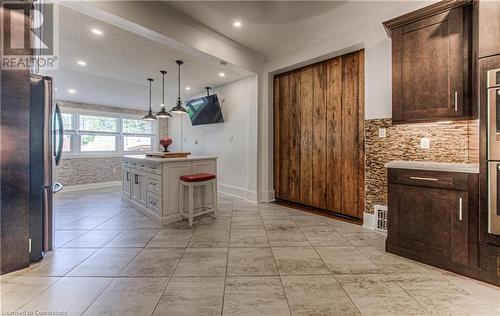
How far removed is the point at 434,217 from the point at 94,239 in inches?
139

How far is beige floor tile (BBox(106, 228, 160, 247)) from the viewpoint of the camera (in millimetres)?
2410

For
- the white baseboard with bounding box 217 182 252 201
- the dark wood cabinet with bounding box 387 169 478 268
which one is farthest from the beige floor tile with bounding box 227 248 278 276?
the white baseboard with bounding box 217 182 252 201

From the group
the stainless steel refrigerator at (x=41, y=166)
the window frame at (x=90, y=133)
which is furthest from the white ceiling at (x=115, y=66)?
the stainless steel refrigerator at (x=41, y=166)

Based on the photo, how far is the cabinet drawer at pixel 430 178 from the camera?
181 centimetres

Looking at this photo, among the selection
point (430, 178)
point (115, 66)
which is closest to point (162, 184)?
point (115, 66)

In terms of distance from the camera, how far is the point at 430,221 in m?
1.95

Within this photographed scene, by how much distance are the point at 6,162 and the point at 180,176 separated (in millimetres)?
1739

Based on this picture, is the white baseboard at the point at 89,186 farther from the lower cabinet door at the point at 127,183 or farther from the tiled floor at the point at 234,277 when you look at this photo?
the tiled floor at the point at 234,277

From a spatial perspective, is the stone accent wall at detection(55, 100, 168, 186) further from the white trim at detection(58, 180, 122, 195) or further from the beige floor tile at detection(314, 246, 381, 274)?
the beige floor tile at detection(314, 246, 381, 274)

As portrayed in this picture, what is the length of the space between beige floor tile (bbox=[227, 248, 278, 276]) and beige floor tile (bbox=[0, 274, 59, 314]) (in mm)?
1417

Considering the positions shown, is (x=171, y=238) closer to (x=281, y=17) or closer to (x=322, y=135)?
(x=322, y=135)

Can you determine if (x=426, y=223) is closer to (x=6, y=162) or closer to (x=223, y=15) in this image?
(x=223, y=15)

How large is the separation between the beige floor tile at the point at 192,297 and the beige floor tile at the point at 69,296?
0.51m

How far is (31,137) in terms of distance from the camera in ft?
6.64
